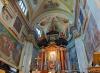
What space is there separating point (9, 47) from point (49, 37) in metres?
5.43

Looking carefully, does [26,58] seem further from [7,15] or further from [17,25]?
[7,15]

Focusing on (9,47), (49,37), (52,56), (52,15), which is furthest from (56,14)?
(9,47)

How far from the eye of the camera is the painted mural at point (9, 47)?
8.94 m

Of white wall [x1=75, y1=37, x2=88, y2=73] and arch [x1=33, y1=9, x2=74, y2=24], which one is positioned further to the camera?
arch [x1=33, y1=9, x2=74, y2=24]

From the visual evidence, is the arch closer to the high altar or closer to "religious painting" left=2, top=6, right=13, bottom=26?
the high altar

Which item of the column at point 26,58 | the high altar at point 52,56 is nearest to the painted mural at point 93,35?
the high altar at point 52,56

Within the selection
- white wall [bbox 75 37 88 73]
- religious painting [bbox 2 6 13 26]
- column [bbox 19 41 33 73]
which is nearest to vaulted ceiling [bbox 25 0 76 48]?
column [bbox 19 41 33 73]

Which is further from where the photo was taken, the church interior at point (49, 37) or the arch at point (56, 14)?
the arch at point (56, 14)

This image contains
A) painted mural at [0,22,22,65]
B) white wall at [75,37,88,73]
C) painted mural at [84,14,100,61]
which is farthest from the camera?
white wall at [75,37,88,73]

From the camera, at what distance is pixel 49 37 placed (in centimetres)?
1460

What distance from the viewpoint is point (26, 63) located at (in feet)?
38.9

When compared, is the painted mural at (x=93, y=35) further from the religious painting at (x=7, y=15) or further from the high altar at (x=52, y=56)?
the religious painting at (x=7, y=15)

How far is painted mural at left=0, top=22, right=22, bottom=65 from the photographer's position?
8941mm

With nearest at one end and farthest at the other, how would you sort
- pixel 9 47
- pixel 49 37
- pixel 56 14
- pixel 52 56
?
1. pixel 9 47
2. pixel 52 56
3. pixel 49 37
4. pixel 56 14
